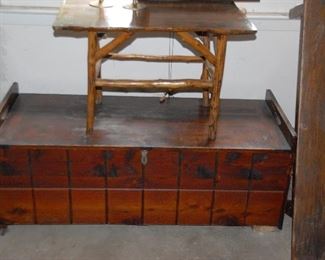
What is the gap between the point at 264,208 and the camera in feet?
6.59

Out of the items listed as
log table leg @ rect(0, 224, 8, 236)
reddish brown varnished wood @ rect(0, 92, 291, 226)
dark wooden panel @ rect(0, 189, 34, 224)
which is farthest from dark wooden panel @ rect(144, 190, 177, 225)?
log table leg @ rect(0, 224, 8, 236)

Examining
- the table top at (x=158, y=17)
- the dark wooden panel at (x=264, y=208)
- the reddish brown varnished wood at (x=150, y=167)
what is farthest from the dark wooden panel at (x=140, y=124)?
the table top at (x=158, y=17)

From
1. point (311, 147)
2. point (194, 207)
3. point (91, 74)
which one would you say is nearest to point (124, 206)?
point (194, 207)

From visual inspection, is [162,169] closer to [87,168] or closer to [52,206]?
[87,168]

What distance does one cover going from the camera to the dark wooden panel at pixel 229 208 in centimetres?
197

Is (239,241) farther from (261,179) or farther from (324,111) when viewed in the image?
(324,111)

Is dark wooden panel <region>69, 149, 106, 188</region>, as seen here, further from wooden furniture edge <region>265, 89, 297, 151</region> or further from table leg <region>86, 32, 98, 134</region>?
wooden furniture edge <region>265, 89, 297, 151</region>

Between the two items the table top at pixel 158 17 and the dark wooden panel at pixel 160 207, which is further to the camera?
the dark wooden panel at pixel 160 207

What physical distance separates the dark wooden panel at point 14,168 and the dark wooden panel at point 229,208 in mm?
729

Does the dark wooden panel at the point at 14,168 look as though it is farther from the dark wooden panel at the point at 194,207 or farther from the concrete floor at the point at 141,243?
the dark wooden panel at the point at 194,207

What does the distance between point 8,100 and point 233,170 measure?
98cm

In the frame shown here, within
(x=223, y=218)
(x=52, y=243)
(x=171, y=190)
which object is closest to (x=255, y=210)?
(x=223, y=218)

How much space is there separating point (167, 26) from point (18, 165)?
75 cm

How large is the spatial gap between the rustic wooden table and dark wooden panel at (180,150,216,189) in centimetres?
10
